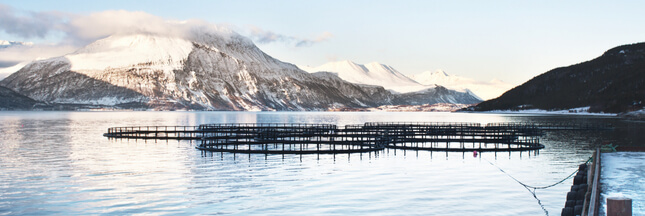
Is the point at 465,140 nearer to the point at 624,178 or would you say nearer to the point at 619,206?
the point at 624,178

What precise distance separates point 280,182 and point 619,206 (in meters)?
30.8

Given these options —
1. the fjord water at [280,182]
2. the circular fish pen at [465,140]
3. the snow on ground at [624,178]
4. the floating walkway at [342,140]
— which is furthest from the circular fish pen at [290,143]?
the snow on ground at [624,178]

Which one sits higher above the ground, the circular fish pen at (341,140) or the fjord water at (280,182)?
the circular fish pen at (341,140)

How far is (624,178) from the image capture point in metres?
29.8

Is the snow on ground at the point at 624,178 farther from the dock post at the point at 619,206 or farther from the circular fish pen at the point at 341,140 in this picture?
the circular fish pen at the point at 341,140

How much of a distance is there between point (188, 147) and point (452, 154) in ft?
108

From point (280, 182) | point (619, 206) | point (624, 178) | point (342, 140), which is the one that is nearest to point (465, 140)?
point (342, 140)

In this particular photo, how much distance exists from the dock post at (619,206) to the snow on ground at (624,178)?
18.7 feet

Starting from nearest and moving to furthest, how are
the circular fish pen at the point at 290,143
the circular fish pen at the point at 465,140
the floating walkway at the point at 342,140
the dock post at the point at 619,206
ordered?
1. the dock post at the point at 619,206
2. the circular fish pen at the point at 290,143
3. the floating walkway at the point at 342,140
4. the circular fish pen at the point at 465,140

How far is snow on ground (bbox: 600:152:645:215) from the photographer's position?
2408 cm

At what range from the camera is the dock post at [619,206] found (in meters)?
14.4

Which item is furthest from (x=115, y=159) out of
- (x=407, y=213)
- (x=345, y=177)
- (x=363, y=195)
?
(x=407, y=213)

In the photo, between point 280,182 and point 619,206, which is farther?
point 280,182

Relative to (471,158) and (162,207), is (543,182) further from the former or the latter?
(162,207)
